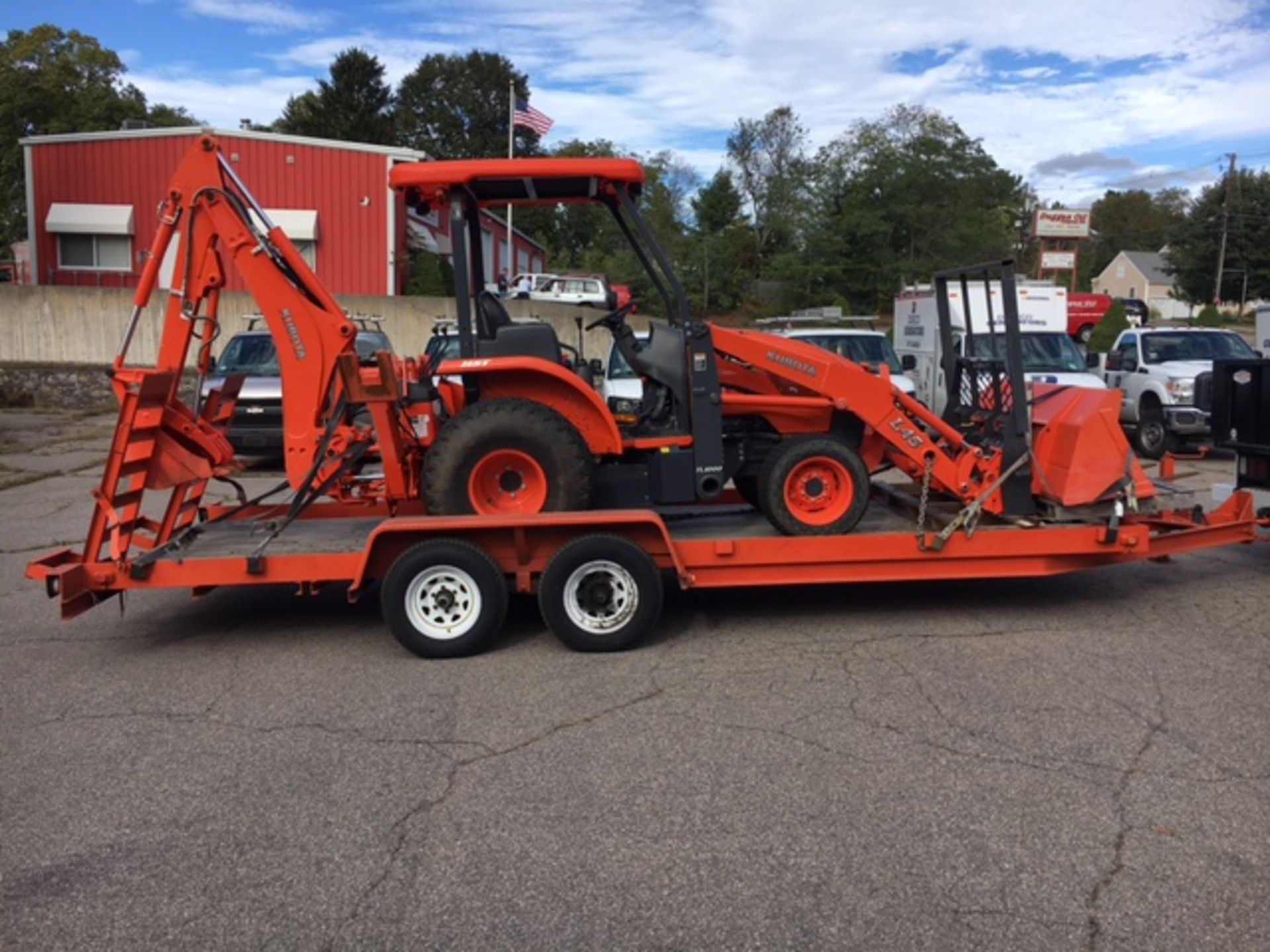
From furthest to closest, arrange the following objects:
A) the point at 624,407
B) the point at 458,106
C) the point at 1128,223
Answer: the point at 1128,223 < the point at 458,106 < the point at 624,407

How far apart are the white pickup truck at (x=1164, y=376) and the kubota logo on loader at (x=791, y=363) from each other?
9562 mm

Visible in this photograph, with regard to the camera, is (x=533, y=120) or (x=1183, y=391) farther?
(x=533, y=120)

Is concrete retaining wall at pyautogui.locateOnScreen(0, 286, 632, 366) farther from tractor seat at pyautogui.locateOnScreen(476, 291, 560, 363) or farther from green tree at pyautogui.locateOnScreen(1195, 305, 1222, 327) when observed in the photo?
green tree at pyautogui.locateOnScreen(1195, 305, 1222, 327)

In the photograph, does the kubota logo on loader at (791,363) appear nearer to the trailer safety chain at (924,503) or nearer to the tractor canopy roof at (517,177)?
the trailer safety chain at (924,503)

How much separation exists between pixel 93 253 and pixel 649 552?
90.5ft

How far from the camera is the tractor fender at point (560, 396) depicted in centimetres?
675

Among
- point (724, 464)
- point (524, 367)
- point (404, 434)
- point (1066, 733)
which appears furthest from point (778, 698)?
point (404, 434)

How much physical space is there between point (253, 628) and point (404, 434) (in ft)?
5.24

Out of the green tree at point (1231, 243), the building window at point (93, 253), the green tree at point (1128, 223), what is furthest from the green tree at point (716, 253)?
the green tree at point (1128, 223)

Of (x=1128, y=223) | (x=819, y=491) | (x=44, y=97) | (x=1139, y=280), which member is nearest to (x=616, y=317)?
(x=819, y=491)

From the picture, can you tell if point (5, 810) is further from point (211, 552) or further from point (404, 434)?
point (404, 434)

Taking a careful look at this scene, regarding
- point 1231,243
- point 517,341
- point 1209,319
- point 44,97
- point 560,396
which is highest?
point 44,97

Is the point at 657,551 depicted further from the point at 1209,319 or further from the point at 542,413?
the point at 1209,319

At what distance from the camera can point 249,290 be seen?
6.66m
